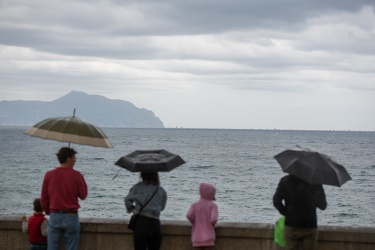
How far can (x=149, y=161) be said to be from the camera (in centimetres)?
737

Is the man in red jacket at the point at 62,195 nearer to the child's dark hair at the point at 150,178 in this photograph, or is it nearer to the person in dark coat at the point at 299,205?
the child's dark hair at the point at 150,178

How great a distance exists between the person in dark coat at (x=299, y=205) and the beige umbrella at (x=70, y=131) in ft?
6.28

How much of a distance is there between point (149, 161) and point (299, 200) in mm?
1557

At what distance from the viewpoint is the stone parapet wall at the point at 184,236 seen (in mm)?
8094

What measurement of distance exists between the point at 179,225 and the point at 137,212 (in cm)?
103

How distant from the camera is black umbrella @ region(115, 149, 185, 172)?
7273 millimetres

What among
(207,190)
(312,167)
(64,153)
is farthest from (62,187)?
(312,167)

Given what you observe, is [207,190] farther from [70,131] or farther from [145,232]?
[70,131]

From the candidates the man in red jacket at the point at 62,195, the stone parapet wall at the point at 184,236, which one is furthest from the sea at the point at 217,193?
the man in red jacket at the point at 62,195

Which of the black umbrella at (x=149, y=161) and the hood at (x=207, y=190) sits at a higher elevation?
the black umbrella at (x=149, y=161)

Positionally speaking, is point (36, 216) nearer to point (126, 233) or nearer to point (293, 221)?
point (126, 233)

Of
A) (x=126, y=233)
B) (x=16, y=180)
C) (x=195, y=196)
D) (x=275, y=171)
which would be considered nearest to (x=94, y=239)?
(x=126, y=233)

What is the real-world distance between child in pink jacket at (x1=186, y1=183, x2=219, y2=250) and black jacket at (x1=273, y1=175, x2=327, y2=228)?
664 mm

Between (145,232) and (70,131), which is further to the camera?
(70,131)
